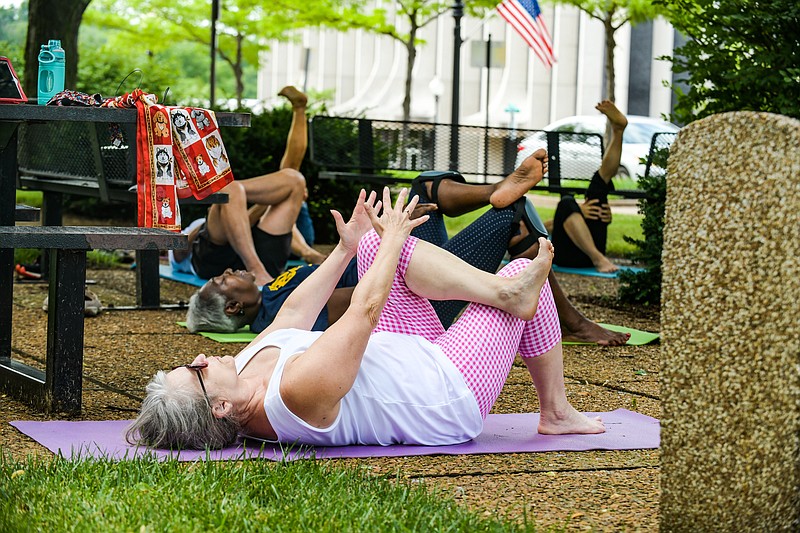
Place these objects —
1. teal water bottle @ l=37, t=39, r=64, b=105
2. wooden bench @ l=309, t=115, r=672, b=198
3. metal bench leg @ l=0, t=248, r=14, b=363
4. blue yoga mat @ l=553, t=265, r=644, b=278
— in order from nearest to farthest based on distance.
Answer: metal bench leg @ l=0, t=248, r=14, b=363, teal water bottle @ l=37, t=39, r=64, b=105, blue yoga mat @ l=553, t=265, r=644, b=278, wooden bench @ l=309, t=115, r=672, b=198

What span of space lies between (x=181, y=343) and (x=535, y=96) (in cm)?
3397

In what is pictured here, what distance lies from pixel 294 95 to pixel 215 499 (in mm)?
6452

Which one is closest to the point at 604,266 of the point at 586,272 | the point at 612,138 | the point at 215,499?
the point at 586,272

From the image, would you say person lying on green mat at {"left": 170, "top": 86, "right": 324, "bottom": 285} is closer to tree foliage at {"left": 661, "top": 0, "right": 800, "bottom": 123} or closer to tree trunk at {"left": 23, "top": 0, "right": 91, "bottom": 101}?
tree foliage at {"left": 661, "top": 0, "right": 800, "bottom": 123}

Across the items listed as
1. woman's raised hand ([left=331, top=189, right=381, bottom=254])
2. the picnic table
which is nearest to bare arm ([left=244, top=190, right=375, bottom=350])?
woman's raised hand ([left=331, top=189, right=381, bottom=254])

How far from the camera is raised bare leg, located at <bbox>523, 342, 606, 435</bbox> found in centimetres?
440

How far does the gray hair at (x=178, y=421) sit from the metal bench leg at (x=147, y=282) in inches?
169

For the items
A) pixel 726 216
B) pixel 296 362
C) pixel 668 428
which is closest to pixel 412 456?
pixel 296 362

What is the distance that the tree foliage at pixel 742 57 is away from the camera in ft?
24.5

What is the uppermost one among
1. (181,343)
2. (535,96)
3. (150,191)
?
(535,96)

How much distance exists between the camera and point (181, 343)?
6.59 m

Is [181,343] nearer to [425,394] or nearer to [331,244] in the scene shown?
[425,394]

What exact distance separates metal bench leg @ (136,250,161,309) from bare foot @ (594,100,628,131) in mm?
3716

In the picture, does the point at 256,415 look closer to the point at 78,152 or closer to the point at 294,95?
the point at 78,152
